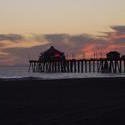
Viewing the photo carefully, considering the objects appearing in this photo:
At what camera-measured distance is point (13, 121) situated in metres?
10.5

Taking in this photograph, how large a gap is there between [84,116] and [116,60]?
72.3 metres

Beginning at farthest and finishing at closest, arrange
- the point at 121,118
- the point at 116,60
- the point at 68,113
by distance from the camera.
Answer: the point at 116,60, the point at 68,113, the point at 121,118

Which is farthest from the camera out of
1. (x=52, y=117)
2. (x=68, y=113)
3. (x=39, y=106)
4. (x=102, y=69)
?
(x=102, y=69)

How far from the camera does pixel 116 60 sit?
82.3 meters

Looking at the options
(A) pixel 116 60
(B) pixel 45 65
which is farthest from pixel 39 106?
(B) pixel 45 65

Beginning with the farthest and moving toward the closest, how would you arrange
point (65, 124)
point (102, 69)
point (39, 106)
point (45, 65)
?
point (45, 65) < point (102, 69) < point (39, 106) < point (65, 124)

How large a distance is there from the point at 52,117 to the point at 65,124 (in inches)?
58.5

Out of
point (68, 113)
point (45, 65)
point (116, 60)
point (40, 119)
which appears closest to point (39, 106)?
point (68, 113)

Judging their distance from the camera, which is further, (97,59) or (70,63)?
(70,63)

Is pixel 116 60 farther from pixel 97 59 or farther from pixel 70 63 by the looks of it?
pixel 70 63

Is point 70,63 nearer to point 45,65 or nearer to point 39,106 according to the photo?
point 45,65

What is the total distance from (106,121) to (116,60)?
73.1 meters

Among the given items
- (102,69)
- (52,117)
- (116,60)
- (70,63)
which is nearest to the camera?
(52,117)

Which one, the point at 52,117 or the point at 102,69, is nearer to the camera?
the point at 52,117
